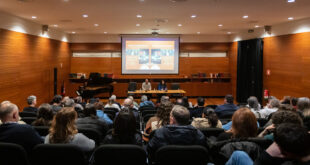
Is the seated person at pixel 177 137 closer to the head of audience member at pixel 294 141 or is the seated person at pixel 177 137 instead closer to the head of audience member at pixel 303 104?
the head of audience member at pixel 294 141

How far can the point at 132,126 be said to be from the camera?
256cm

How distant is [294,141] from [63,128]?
7.10 feet

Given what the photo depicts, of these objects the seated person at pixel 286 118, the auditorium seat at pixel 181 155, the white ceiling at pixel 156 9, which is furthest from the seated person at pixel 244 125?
the white ceiling at pixel 156 9

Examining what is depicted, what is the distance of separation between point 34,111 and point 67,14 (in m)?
3.90

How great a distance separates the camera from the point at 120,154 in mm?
2256

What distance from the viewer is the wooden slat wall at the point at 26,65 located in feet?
25.6

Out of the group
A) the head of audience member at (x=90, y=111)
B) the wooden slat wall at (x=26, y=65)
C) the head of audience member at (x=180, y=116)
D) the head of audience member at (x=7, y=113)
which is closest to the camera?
the head of audience member at (x=180, y=116)

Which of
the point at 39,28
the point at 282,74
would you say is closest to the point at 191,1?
the point at 282,74

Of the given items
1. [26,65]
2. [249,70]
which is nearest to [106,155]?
[26,65]

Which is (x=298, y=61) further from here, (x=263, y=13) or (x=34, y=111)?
(x=34, y=111)

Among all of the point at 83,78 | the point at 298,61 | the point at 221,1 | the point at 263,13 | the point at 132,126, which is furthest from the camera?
the point at 83,78

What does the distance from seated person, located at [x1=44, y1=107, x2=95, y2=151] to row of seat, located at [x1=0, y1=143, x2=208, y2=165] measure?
27 cm

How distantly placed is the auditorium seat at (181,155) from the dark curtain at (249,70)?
9457mm

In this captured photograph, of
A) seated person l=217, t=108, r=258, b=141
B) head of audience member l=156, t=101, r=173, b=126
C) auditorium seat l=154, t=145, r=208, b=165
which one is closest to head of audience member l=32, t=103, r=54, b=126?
head of audience member l=156, t=101, r=173, b=126
